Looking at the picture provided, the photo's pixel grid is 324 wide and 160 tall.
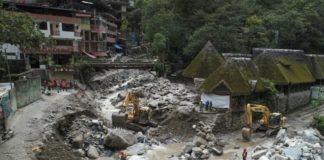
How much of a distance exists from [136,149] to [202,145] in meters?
4.56

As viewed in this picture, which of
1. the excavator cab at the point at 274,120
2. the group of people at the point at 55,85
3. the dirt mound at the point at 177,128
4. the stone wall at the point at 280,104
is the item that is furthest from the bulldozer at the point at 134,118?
the stone wall at the point at 280,104

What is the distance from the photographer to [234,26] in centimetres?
5575

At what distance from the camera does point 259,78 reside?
109ft

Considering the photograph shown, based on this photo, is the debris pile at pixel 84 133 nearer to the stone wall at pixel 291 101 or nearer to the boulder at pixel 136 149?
the boulder at pixel 136 149

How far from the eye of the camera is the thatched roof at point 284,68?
117 feet

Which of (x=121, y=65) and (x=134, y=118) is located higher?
(x=121, y=65)

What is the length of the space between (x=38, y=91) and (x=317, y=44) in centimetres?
4670

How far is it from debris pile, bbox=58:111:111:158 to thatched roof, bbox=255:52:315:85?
17.8 metres

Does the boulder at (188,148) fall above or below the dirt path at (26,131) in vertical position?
below

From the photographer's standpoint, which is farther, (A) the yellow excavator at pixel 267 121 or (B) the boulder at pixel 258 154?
(A) the yellow excavator at pixel 267 121

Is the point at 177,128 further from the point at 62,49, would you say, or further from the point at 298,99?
the point at 62,49

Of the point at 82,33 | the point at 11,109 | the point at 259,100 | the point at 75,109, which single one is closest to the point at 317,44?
the point at 259,100

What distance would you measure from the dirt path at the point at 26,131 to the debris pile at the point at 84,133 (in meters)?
2.02

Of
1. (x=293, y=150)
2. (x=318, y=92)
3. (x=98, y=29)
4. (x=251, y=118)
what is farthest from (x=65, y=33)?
(x=293, y=150)
